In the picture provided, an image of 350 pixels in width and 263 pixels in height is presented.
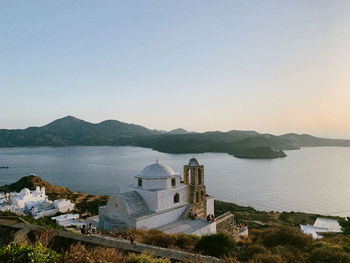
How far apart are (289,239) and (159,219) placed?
6756 mm

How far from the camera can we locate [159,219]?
1249 cm

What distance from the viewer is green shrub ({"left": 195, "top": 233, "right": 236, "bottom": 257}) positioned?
7.15 m

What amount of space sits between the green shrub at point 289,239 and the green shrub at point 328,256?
139 centimetres

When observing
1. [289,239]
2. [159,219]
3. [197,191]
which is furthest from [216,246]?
[197,191]

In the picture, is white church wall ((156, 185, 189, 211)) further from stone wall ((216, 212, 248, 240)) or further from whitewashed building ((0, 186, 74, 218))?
whitewashed building ((0, 186, 74, 218))

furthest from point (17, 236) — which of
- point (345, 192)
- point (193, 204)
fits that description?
point (345, 192)

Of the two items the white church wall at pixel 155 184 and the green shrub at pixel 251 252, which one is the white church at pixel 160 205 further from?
the green shrub at pixel 251 252

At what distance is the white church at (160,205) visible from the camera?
12.0 meters

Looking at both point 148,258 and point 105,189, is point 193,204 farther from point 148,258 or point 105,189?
point 105,189

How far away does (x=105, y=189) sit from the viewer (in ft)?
152

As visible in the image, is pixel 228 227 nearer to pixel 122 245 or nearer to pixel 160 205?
pixel 160 205

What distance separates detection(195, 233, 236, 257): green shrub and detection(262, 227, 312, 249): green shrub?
1.32 metres

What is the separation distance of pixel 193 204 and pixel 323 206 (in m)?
30.1

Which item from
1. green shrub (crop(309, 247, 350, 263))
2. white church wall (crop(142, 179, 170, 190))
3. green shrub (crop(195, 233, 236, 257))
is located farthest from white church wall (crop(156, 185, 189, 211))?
green shrub (crop(309, 247, 350, 263))
